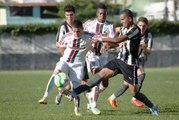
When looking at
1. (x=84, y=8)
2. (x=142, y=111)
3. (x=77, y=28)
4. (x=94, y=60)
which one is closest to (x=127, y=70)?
Result: (x=77, y=28)

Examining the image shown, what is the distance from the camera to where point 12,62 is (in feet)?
127

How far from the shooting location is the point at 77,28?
1258 centimetres

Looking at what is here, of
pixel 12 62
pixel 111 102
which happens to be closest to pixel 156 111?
pixel 111 102

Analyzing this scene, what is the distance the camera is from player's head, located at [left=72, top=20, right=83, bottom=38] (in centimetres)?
1253

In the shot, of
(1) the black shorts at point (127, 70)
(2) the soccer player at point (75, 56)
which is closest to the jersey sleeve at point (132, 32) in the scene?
(1) the black shorts at point (127, 70)

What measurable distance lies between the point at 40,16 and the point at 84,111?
41964 mm

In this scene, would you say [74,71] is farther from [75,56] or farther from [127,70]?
[127,70]

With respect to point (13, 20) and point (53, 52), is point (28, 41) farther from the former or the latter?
point (13, 20)

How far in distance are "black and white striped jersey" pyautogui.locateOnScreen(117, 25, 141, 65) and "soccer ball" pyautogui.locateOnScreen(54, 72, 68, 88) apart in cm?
128

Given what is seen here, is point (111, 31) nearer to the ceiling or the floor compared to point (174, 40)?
nearer to the ceiling

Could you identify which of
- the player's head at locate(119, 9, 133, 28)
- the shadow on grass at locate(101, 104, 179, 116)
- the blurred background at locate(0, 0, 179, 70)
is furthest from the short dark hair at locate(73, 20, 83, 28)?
the blurred background at locate(0, 0, 179, 70)

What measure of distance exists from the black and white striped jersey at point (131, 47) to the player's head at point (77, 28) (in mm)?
857

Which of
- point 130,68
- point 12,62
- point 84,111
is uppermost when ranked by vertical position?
point 130,68

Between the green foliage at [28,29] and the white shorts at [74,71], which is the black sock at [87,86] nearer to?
the white shorts at [74,71]
